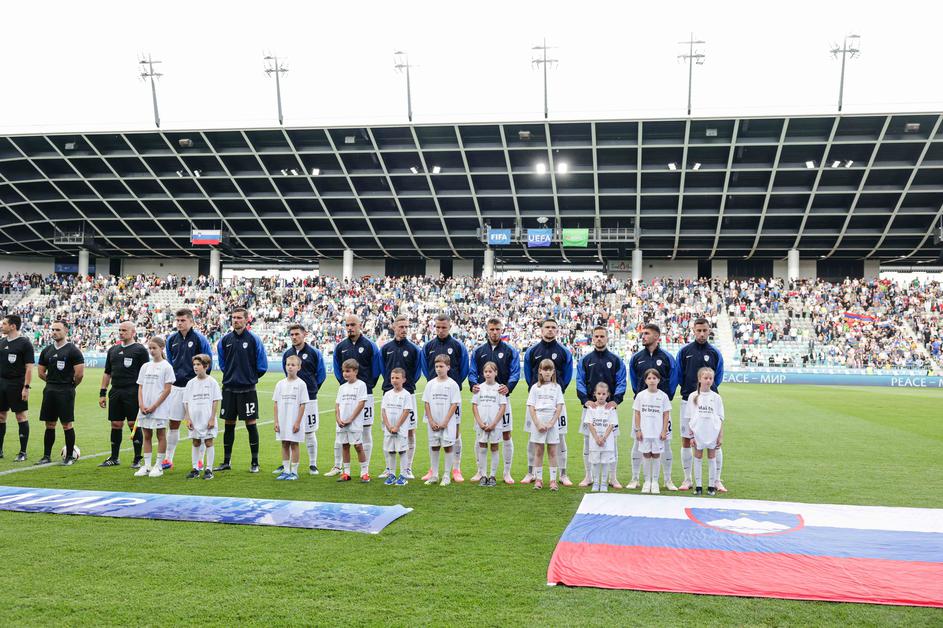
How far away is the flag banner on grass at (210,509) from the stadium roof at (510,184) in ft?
121

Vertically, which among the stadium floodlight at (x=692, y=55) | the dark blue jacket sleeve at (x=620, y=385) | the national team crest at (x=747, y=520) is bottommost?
the national team crest at (x=747, y=520)

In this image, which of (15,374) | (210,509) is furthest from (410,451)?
(15,374)

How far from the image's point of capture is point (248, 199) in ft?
156

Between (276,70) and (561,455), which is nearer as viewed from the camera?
(561,455)

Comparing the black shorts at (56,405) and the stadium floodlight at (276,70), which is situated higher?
the stadium floodlight at (276,70)

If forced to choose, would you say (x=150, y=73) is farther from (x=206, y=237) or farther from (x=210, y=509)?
(x=210, y=509)

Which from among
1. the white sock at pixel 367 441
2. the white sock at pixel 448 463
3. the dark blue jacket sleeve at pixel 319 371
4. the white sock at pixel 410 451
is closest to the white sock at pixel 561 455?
the white sock at pixel 448 463

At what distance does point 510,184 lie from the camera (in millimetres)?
44875

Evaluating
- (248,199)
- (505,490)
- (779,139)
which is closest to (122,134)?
(248,199)

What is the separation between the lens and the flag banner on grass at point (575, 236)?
149 ft

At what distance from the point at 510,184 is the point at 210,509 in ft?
131

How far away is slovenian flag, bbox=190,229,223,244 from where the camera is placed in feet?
160

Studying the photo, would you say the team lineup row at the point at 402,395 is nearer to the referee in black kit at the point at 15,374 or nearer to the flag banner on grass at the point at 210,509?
Result: the referee in black kit at the point at 15,374

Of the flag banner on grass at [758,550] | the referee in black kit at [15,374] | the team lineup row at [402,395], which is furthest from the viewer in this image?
the referee in black kit at [15,374]
